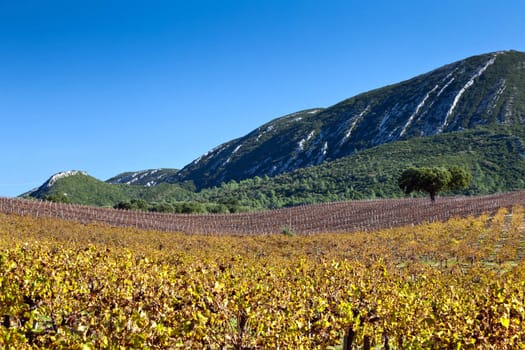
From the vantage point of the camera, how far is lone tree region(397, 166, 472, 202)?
65.2 metres

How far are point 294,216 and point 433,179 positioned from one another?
887 inches

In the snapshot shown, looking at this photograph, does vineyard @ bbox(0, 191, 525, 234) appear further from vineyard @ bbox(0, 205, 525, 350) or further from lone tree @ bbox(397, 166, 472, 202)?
vineyard @ bbox(0, 205, 525, 350)

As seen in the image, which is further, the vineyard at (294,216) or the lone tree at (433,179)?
the lone tree at (433,179)

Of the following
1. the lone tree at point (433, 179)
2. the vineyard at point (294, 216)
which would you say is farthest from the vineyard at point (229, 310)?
the lone tree at point (433, 179)

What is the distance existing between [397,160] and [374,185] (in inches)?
945

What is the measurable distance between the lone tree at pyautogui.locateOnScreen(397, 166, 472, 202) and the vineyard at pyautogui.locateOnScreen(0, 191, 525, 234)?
2718 millimetres

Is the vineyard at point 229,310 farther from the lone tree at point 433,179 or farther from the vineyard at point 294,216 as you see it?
the lone tree at point 433,179

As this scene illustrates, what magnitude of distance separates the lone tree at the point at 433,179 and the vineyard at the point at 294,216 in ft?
8.92

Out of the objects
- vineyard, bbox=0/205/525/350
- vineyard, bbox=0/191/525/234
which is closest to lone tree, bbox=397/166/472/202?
vineyard, bbox=0/191/525/234

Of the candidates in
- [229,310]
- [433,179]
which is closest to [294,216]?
[433,179]

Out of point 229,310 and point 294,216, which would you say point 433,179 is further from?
point 229,310

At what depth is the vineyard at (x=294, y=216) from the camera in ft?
178

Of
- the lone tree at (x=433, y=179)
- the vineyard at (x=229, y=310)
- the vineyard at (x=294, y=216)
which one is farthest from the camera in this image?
the lone tree at (x=433, y=179)

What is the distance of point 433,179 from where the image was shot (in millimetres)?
65125
